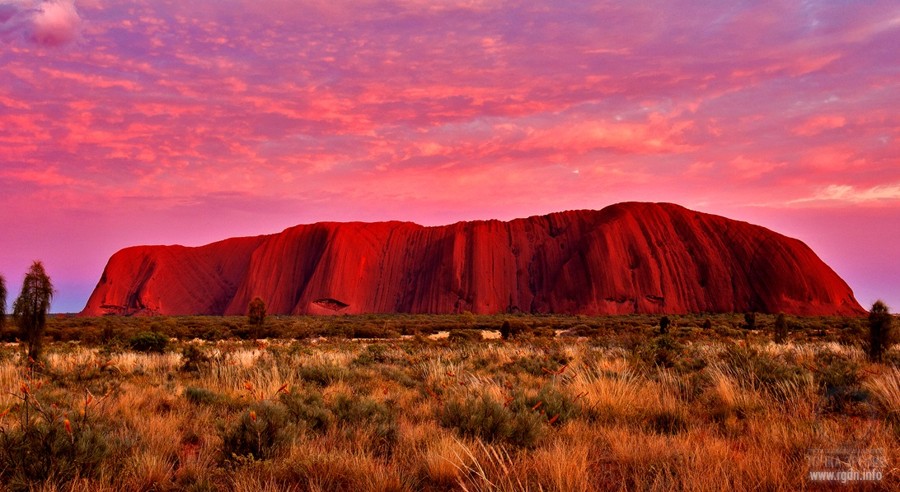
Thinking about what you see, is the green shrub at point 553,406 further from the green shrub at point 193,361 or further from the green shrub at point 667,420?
the green shrub at point 193,361

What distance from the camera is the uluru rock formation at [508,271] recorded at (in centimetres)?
7912

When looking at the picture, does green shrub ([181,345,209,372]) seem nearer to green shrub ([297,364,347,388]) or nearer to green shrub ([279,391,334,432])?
green shrub ([297,364,347,388])

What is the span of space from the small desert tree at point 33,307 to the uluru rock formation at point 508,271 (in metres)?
70.7

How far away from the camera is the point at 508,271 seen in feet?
295

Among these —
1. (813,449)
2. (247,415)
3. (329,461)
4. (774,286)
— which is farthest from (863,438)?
(774,286)

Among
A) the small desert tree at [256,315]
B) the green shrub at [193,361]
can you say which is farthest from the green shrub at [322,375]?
the small desert tree at [256,315]

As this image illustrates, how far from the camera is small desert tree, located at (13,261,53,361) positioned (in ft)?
46.3

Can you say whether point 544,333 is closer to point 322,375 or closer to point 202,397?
point 322,375

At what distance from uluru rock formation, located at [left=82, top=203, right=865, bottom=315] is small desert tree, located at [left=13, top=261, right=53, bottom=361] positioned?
70.7 metres

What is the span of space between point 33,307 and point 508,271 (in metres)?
78.7

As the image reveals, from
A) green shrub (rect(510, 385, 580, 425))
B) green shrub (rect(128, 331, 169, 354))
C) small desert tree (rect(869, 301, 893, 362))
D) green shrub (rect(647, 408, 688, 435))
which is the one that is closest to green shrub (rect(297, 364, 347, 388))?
green shrub (rect(510, 385, 580, 425))

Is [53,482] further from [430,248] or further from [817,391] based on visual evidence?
[430,248]

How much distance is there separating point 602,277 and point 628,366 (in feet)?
241

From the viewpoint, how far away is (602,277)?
265ft
